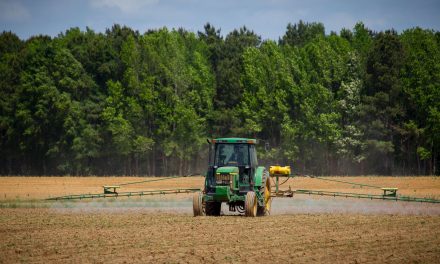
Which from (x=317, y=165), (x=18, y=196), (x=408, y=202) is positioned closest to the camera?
(x=408, y=202)

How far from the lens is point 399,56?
274 feet

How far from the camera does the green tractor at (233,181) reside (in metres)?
31.6

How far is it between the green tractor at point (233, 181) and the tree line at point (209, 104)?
5182cm

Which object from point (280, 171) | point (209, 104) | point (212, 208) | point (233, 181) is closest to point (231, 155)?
point (233, 181)

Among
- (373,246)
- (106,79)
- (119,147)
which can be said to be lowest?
(373,246)

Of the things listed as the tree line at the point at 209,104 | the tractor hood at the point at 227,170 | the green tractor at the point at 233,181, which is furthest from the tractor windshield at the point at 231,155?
the tree line at the point at 209,104

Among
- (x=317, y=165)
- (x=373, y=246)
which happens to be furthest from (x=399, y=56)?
(x=373, y=246)

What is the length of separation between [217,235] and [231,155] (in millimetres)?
Result: 8194

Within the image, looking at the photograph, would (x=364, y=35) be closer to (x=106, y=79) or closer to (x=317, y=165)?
(x=317, y=165)

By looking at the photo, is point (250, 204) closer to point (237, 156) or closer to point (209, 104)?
point (237, 156)

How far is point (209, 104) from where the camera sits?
93688 mm

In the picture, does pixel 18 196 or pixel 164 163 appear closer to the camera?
pixel 18 196

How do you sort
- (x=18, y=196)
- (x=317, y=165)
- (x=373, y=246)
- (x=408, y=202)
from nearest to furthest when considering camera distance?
(x=373, y=246), (x=408, y=202), (x=18, y=196), (x=317, y=165)

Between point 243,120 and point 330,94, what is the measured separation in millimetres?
11564
